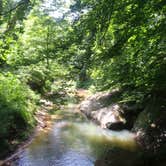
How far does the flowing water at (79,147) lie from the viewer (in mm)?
9577

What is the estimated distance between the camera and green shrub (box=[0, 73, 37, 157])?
9938 millimetres

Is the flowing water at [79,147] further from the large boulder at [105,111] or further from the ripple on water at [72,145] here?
the large boulder at [105,111]

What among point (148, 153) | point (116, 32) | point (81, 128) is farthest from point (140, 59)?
point (81, 128)

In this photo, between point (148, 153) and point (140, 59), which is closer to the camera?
point (140, 59)

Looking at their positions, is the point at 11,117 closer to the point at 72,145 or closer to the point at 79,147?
the point at 72,145

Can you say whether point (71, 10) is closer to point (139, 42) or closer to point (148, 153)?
point (139, 42)

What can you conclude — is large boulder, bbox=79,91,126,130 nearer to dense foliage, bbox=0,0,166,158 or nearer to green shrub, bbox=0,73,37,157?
green shrub, bbox=0,73,37,157

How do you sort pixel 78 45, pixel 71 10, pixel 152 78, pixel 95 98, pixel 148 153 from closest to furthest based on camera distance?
pixel 71 10, pixel 78 45, pixel 152 78, pixel 148 153, pixel 95 98

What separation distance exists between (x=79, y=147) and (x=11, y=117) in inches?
108

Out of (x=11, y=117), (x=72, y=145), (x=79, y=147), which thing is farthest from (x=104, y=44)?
(x=72, y=145)

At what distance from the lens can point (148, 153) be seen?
9.25m

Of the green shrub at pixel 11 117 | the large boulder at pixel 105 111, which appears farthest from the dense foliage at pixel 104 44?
the large boulder at pixel 105 111

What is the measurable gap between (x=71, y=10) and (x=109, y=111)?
30.4 feet

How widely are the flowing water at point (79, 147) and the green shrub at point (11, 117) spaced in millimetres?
588
